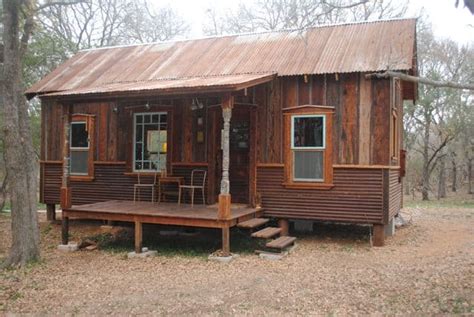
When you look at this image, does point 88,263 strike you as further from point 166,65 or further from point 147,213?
point 166,65

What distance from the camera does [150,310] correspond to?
5516mm

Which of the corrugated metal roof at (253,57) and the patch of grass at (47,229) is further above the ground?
the corrugated metal roof at (253,57)

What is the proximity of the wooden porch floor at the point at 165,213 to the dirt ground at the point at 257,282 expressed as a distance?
65cm

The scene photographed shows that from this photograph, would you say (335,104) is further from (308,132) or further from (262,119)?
(262,119)

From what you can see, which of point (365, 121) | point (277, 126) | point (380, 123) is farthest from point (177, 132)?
point (380, 123)

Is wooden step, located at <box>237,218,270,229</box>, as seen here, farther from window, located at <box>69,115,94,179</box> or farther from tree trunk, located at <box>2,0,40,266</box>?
window, located at <box>69,115,94,179</box>

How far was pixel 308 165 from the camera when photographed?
9.65 metres

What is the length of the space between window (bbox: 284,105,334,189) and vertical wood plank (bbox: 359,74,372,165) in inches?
23.7

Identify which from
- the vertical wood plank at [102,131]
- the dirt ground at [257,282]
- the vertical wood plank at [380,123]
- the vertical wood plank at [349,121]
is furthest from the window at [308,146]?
the vertical wood plank at [102,131]

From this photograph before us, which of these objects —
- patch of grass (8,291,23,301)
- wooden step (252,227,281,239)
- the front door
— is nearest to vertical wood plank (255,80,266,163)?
the front door

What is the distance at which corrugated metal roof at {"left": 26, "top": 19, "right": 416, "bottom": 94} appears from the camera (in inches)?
374

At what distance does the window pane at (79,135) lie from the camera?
12.0 m

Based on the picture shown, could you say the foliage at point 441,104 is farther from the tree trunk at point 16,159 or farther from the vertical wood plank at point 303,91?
the tree trunk at point 16,159

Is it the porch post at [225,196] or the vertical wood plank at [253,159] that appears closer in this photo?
the porch post at [225,196]
